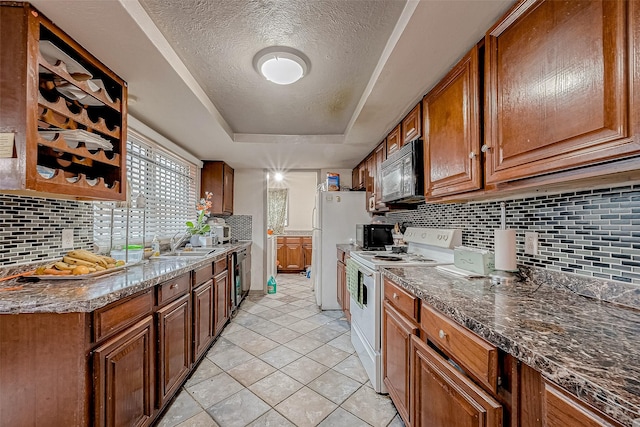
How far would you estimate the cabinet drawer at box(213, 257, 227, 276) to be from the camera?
100.0 inches

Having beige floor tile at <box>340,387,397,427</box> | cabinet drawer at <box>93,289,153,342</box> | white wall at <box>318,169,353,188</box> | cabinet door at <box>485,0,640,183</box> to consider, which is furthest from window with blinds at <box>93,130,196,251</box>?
cabinet door at <box>485,0,640,183</box>

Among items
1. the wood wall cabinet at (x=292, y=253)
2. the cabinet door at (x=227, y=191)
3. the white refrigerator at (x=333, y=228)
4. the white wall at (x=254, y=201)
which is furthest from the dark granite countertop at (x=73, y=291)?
the wood wall cabinet at (x=292, y=253)

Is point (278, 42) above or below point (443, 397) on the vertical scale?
above

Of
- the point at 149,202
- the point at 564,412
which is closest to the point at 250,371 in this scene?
the point at 149,202

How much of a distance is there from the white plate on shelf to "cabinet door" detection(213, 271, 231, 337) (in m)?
1.79

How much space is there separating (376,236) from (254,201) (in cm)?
234

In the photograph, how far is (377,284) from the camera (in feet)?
6.18

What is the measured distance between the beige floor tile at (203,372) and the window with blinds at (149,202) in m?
1.12

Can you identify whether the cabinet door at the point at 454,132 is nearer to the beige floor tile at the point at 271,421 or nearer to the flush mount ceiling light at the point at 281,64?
the flush mount ceiling light at the point at 281,64

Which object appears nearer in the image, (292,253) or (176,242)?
(176,242)

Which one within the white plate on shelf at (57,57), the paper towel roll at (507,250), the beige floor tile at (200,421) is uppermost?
the white plate on shelf at (57,57)

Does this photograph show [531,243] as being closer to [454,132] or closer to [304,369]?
[454,132]

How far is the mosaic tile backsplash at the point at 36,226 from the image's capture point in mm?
1362

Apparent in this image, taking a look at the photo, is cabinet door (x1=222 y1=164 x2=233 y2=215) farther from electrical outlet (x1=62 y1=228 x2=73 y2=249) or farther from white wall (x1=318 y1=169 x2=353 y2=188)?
electrical outlet (x1=62 y1=228 x2=73 y2=249)
